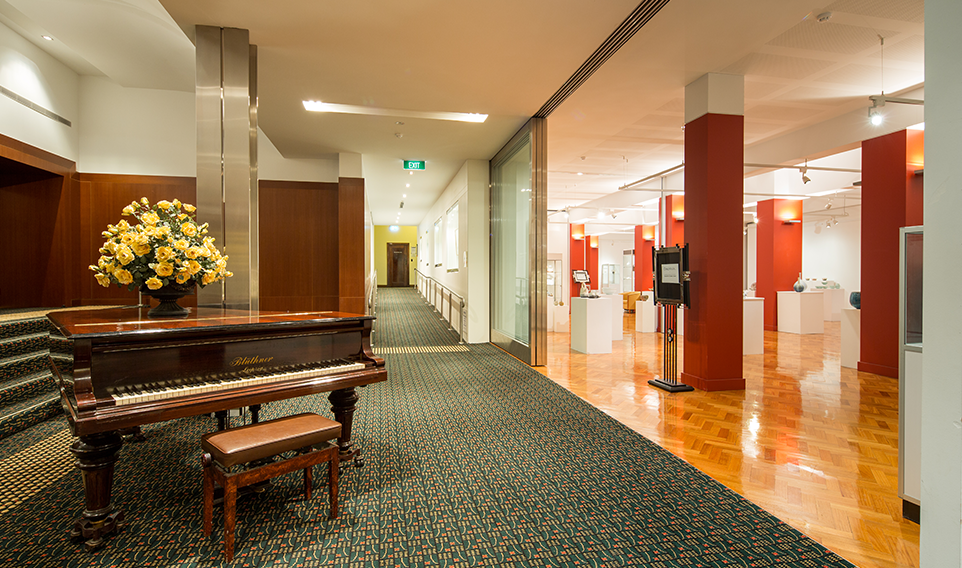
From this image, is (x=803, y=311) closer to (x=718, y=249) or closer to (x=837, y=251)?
(x=837, y=251)

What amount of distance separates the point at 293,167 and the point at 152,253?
635 cm

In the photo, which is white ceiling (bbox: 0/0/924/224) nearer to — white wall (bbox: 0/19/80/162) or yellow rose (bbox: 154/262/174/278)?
white wall (bbox: 0/19/80/162)

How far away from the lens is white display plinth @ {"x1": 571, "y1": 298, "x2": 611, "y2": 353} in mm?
7105

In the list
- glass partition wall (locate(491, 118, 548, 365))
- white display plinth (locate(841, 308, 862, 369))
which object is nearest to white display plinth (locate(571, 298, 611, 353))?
glass partition wall (locate(491, 118, 548, 365))

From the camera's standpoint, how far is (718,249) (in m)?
4.70

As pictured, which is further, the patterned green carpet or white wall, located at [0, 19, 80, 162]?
white wall, located at [0, 19, 80, 162]

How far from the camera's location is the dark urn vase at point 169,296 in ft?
8.45

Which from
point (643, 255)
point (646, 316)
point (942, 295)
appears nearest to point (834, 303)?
point (643, 255)

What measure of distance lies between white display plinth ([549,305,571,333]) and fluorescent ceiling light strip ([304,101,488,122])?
16.1ft

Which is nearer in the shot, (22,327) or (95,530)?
(95,530)

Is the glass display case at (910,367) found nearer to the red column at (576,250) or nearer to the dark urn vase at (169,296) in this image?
the dark urn vase at (169,296)

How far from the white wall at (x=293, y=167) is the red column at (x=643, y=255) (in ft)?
31.2

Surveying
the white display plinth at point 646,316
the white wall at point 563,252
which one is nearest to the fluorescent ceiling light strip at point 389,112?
the white display plinth at point 646,316

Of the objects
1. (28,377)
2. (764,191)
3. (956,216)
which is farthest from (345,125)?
(764,191)
